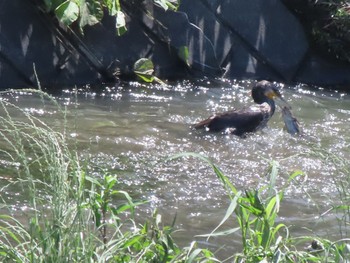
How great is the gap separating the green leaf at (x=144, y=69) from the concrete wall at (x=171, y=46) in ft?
0.34

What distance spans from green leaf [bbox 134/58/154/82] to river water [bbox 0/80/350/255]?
0.10m

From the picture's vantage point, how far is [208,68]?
1028 cm

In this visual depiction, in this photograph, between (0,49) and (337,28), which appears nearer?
(0,49)

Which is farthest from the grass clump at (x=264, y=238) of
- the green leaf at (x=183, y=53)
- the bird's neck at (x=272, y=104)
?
the green leaf at (x=183, y=53)

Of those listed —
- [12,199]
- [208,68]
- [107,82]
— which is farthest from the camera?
[208,68]

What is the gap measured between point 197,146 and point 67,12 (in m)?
1.93

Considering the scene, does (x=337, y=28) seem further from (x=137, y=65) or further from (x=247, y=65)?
(x=137, y=65)

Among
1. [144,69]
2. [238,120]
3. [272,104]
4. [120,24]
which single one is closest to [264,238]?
[238,120]

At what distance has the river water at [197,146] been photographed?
18.5ft

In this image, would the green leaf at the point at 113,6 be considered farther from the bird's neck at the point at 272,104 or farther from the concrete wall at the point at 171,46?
the bird's neck at the point at 272,104

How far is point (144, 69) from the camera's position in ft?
31.6

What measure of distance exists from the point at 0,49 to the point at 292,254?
5812 millimetres

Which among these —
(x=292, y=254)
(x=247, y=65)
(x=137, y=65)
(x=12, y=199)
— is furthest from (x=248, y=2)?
(x=292, y=254)

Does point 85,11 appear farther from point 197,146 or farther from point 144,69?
point 197,146
